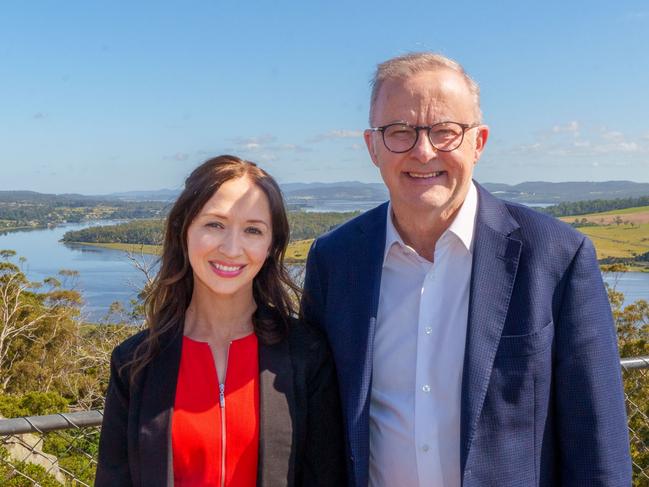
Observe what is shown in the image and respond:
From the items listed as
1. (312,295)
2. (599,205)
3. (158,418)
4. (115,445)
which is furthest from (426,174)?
(599,205)

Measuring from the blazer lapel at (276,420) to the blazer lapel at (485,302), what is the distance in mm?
512

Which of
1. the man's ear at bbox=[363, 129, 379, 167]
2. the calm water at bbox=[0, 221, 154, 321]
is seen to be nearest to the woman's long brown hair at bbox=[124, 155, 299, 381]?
the man's ear at bbox=[363, 129, 379, 167]

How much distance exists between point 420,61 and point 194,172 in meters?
0.79

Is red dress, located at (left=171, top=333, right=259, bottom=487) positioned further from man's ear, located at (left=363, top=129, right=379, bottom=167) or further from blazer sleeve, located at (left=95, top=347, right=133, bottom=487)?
man's ear, located at (left=363, top=129, right=379, bottom=167)

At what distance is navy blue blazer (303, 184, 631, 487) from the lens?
1654 millimetres

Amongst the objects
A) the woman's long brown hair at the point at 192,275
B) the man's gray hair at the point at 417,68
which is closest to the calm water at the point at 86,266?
the woman's long brown hair at the point at 192,275

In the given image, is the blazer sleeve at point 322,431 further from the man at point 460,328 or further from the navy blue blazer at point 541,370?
the navy blue blazer at point 541,370

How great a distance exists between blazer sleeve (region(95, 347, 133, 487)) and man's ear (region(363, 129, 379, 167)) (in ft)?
3.45

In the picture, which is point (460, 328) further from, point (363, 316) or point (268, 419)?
point (268, 419)

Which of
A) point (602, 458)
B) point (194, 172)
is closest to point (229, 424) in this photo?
point (194, 172)

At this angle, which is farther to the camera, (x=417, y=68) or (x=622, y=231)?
(x=622, y=231)

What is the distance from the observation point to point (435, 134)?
5.82 feet

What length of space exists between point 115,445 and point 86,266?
2306 inches

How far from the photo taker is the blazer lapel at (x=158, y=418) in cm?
174
